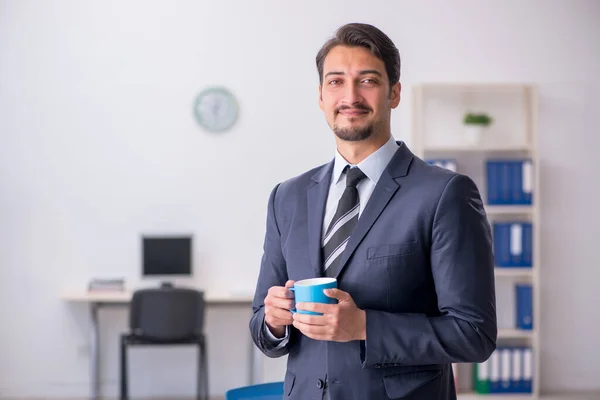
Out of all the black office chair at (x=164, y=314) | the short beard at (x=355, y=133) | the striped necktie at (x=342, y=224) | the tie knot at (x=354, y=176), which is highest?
the short beard at (x=355, y=133)

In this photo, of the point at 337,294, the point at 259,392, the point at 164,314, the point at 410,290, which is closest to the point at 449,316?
the point at 410,290

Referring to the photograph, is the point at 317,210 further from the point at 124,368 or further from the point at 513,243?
the point at 513,243

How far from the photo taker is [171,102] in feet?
17.3

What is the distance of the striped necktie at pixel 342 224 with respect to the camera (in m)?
1.53

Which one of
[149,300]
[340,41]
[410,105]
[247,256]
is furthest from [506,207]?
[340,41]

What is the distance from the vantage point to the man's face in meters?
1.52

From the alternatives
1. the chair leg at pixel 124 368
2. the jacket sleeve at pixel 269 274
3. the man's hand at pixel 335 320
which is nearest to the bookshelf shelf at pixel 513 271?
the chair leg at pixel 124 368

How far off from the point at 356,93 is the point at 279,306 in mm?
467

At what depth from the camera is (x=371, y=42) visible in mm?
1528

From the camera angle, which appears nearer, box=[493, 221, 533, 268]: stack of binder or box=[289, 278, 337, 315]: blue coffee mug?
box=[289, 278, 337, 315]: blue coffee mug

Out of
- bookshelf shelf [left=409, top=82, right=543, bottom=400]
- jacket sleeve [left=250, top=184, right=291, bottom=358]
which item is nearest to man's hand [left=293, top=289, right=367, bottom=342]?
jacket sleeve [left=250, top=184, right=291, bottom=358]

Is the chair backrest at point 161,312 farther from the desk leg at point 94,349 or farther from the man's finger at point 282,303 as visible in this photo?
the man's finger at point 282,303

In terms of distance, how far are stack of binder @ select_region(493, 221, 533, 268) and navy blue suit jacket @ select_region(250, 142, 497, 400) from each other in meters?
3.60

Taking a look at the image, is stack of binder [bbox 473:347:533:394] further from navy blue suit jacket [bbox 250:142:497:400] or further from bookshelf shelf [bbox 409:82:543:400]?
navy blue suit jacket [bbox 250:142:497:400]
